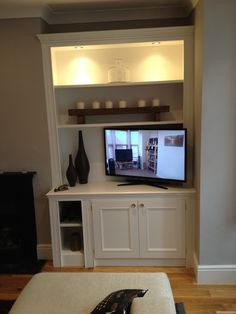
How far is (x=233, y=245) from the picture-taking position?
8.64 feet

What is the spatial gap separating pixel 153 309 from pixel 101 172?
6.62 ft

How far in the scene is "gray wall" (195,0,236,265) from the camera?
2346 millimetres

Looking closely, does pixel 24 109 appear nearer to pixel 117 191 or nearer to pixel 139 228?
pixel 117 191

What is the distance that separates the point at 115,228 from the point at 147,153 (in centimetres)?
82

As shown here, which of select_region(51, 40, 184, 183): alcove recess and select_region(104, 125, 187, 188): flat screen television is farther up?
select_region(51, 40, 184, 183): alcove recess

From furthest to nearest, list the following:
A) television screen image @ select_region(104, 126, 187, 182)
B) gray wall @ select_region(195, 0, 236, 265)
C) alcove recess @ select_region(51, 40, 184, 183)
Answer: alcove recess @ select_region(51, 40, 184, 183) → television screen image @ select_region(104, 126, 187, 182) → gray wall @ select_region(195, 0, 236, 265)

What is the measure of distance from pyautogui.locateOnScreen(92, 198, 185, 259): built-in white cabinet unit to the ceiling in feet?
6.11

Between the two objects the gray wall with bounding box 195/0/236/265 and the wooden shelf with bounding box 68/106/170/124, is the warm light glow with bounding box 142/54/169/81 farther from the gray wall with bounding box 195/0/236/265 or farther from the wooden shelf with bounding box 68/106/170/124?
the gray wall with bounding box 195/0/236/265

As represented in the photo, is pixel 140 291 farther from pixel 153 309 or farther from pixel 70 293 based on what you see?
pixel 70 293

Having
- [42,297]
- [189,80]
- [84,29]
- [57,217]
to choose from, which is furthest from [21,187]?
[189,80]

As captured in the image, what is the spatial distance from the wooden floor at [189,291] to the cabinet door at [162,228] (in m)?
0.18

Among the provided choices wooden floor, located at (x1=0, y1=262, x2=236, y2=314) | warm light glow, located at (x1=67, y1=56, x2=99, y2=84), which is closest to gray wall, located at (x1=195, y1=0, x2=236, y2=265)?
wooden floor, located at (x1=0, y1=262, x2=236, y2=314)

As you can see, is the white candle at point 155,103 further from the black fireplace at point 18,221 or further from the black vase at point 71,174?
the black fireplace at point 18,221

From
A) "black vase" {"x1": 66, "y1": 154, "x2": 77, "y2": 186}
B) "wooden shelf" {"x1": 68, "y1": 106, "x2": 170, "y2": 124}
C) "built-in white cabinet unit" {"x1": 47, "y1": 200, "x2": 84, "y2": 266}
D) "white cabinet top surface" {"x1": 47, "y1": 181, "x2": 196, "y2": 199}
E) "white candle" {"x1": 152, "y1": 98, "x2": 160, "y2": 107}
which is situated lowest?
"built-in white cabinet unit" {"x1": 47, "y1": 200, "x2": 84, "y2": 266}
